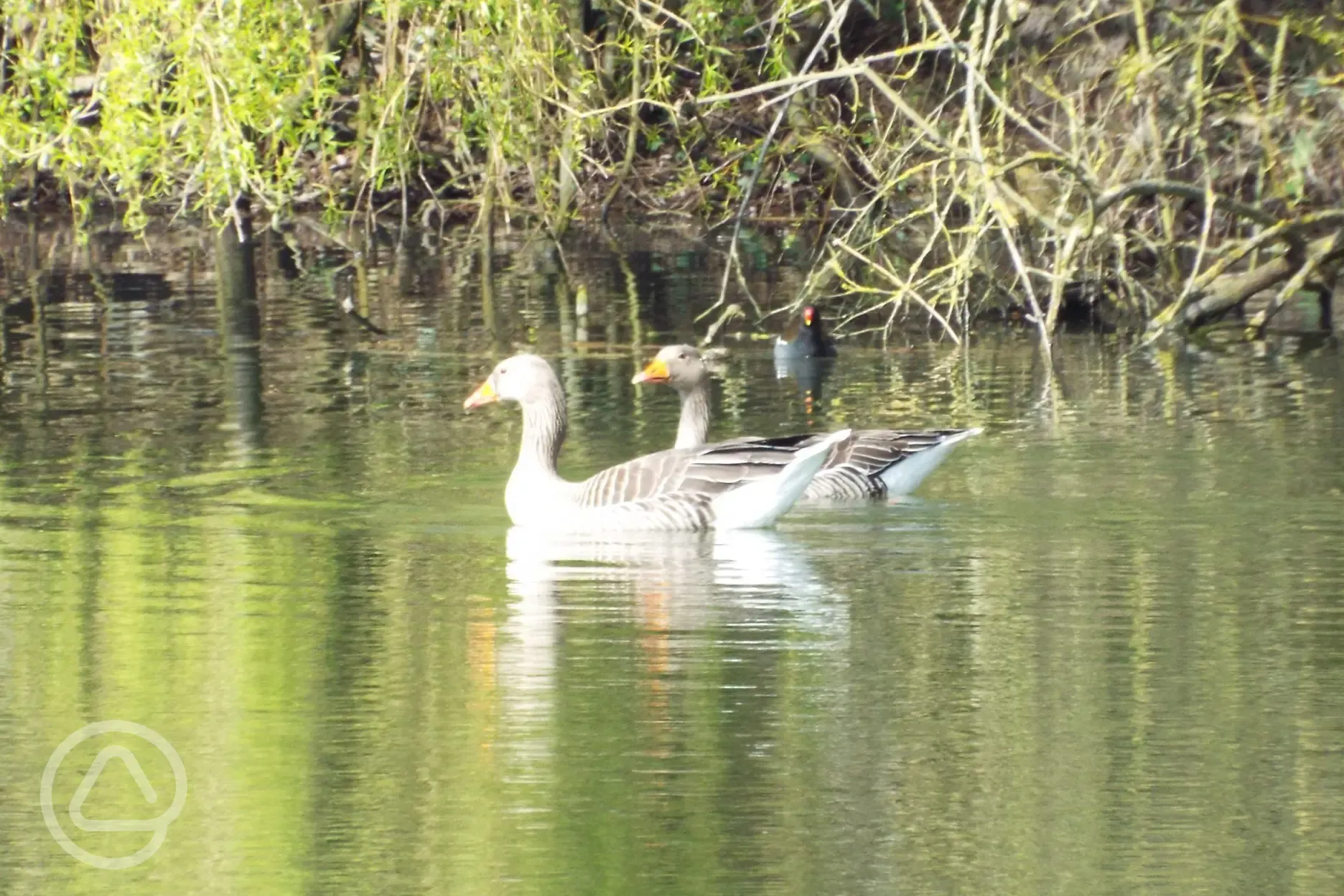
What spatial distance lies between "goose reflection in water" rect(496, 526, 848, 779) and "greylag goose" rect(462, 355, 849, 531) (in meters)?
0.07

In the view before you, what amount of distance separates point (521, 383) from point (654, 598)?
254 cm

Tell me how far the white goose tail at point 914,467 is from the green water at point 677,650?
5.3 inches

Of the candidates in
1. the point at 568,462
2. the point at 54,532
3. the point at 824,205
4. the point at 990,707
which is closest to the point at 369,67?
the point at 824,205

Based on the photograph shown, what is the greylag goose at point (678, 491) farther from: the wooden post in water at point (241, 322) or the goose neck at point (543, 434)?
the wooden post in water at point (241, 322)

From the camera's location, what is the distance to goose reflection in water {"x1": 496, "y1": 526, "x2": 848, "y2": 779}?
7852 millimetres

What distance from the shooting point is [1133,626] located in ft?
28.7

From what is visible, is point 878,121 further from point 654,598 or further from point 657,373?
point 654,598

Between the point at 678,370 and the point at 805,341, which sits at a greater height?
the point at 805,341

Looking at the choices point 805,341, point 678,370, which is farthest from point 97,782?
point 805,341

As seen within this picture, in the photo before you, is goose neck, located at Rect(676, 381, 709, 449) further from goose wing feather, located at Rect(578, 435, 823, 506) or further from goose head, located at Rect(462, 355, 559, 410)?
goose wing feather, located at Rect(578, 435, 823, 506)

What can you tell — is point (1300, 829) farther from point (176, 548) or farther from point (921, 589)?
point (176, 548)

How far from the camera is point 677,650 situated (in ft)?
27.5

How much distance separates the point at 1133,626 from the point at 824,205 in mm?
17772

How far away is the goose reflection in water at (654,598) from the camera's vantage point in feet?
25.8
